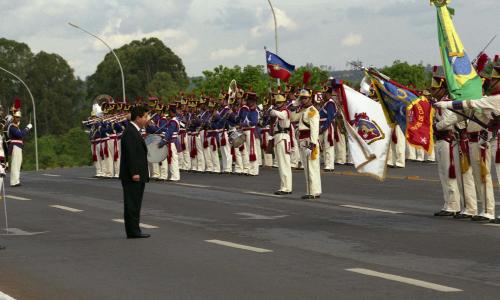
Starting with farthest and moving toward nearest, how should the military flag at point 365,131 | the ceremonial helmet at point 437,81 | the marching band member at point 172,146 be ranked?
the marching band member at point 172,146
the military flag at point 365,131
the ceremonial helmet at point 437,81

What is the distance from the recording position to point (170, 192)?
27453 millimetres

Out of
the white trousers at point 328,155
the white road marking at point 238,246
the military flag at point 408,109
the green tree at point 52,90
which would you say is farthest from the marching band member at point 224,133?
the green tree at point 52,90

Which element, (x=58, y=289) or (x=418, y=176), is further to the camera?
(x=418, y=176)

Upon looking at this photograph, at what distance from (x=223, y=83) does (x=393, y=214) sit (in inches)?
1942

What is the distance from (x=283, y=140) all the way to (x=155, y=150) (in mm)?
6108

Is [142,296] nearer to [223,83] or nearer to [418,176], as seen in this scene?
[418,176]

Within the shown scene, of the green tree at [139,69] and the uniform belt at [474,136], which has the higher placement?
the green tree at [139,69]

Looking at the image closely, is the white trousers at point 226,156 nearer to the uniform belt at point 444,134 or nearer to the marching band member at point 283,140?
the marching band member at point 283,140

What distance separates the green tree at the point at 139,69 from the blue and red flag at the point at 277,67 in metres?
88.7

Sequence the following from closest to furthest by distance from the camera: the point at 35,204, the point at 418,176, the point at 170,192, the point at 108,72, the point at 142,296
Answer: the point at 142,296 → the point at 35,204 → the point at 170,192 → the point at 418,176 → the point at 108,72

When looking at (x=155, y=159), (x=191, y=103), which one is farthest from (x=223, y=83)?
(x=155, y=159)

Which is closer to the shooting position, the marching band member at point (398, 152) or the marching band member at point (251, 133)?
the marching band member at point (251, 133)

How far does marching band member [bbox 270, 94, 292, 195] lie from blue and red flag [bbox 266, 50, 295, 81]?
15.6 ft

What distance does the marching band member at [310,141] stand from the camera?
23.9 metres
